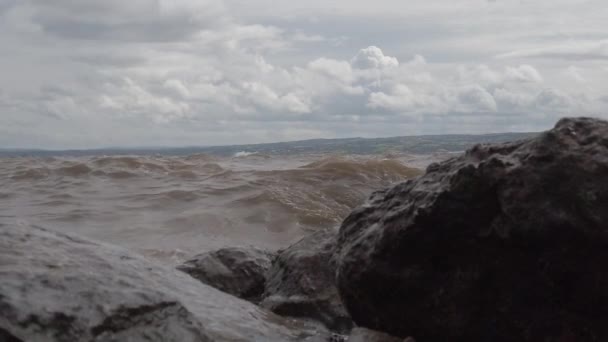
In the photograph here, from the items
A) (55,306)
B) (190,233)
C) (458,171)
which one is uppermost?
(458,171)

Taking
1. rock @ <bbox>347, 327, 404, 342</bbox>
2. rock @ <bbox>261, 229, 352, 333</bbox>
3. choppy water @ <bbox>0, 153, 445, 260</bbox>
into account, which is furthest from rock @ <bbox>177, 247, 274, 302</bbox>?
choppy water @ <bbox>0, 153, 445, 260</bbox>

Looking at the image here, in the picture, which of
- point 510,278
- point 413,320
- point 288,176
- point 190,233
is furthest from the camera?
point 288,176

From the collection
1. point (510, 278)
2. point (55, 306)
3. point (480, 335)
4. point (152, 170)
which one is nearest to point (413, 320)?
point (480, 335)

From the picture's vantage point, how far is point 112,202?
12281 mm

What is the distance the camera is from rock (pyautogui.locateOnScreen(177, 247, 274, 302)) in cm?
534

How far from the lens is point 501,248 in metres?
3.09

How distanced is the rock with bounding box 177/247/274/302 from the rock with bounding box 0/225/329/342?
3.95 ft

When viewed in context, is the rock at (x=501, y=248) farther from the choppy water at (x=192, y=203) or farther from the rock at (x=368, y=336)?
the choppy water at (x=192, y=203)

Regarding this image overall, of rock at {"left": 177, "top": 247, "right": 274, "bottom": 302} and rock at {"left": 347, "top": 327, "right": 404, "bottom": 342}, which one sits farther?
rock at {"left": 177, "top": 247, "right": 274, "bottom": 302}

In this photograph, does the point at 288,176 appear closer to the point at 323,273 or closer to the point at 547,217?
the point at 323,273

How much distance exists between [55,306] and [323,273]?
231 cm

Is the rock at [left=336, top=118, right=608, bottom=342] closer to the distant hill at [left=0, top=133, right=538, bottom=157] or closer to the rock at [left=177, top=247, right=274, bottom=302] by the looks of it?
the rock at [left=177, top=247, right=274, bottom=302]

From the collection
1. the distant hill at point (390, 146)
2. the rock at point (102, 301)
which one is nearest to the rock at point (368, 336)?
the rock at point (102, 301)

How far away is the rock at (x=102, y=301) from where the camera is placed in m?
2.80
